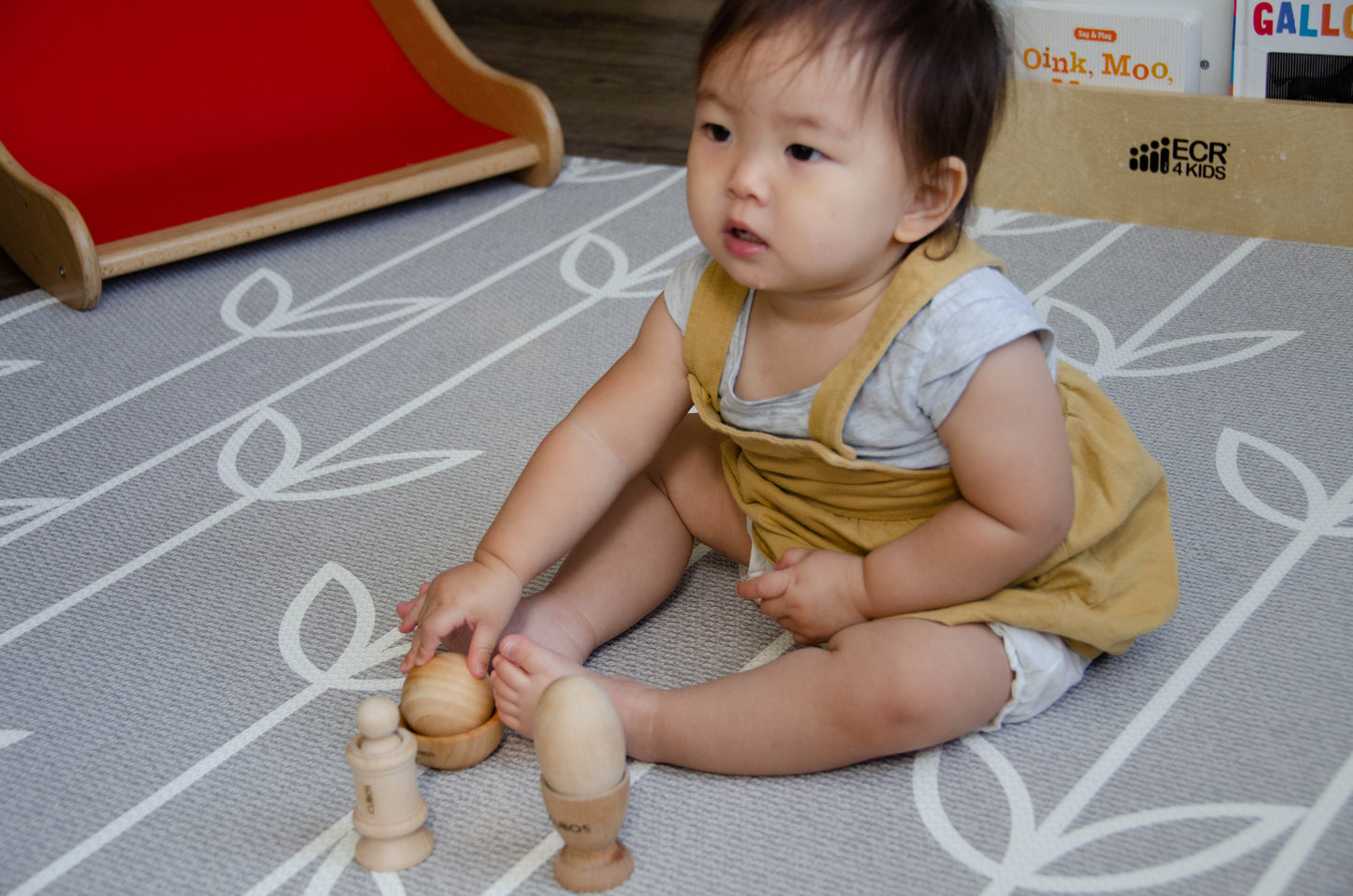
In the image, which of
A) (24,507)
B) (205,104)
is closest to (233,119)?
(205,104)

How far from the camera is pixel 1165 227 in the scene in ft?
4.19

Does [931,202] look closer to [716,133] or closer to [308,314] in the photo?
[716,133]

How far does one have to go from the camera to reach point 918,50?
61cm

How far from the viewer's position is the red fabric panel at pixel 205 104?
145cm

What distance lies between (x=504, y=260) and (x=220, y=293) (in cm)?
27

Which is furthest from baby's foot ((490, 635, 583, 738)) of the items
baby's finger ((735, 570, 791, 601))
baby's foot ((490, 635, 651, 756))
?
baby's finger ((735, 570, 791, 601))

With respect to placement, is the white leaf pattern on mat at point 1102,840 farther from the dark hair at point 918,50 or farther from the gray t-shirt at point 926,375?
the dark hair at point 918,50

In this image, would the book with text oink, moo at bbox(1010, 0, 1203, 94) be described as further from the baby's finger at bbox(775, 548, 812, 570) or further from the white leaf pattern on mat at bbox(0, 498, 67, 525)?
the white leaf pattern on mat at bbox(0, 498, 67, 525)

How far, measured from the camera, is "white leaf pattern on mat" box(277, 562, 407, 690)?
29.6 inches

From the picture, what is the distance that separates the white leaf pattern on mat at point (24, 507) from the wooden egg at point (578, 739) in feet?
1.80

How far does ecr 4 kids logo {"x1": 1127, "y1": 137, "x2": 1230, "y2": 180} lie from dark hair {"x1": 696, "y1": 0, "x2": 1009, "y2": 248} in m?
0.69

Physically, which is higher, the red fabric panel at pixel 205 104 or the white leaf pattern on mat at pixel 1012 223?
the red fabric panel at pixel 205 104

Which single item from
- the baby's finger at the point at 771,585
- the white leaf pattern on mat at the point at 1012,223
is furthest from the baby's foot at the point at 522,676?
the white leaf pattern on mat at the point at 1012,223

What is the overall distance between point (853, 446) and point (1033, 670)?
142 millimetres
